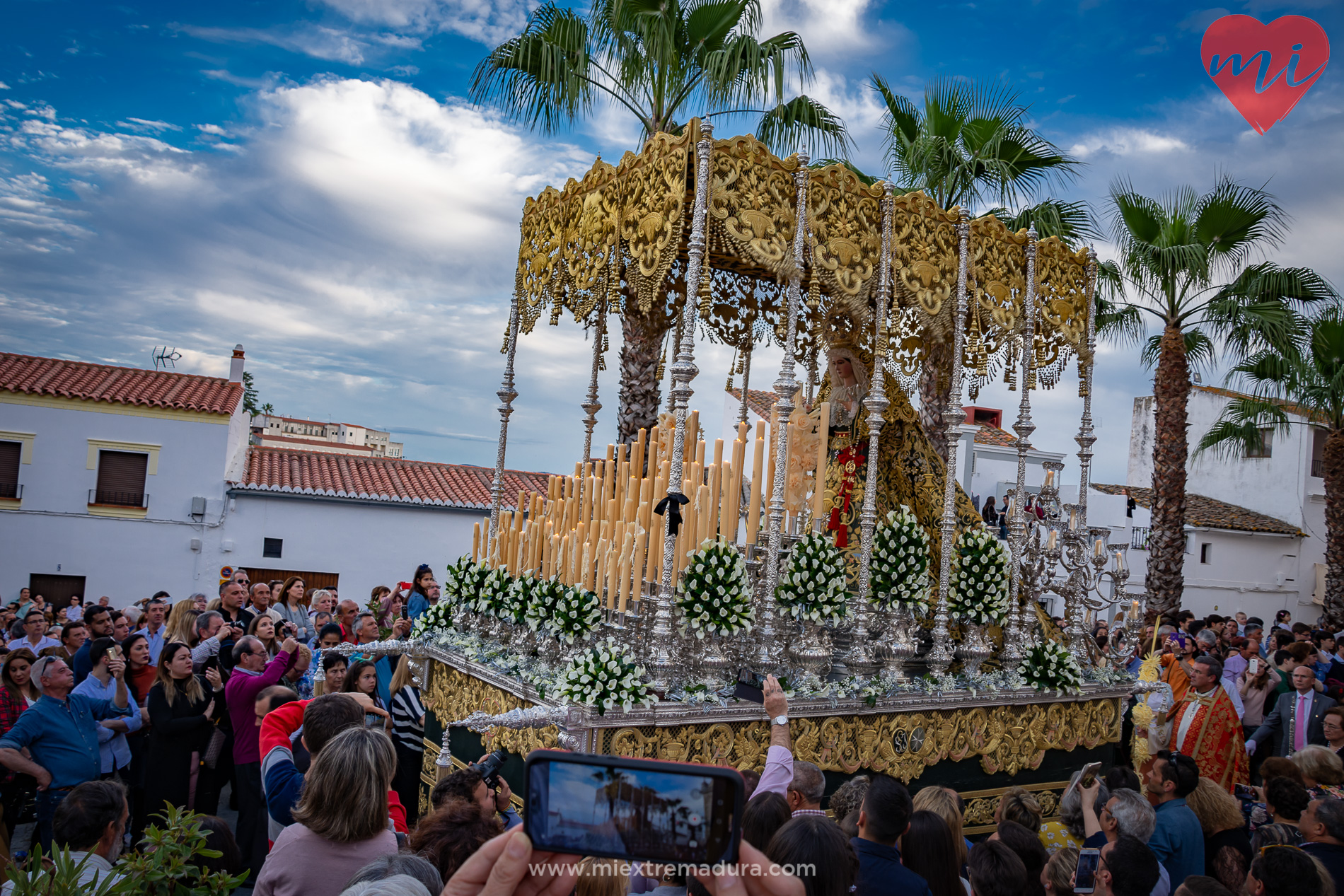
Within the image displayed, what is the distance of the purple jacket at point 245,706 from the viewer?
231 inches

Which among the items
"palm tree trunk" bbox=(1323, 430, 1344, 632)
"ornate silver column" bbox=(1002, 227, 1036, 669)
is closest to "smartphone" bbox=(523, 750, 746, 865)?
"ornate silver column" bbox=(1002, 227, 1036, 669)

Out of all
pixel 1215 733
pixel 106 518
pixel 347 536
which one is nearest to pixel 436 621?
pixel 1215 733

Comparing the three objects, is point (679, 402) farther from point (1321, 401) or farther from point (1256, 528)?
point (1256, 528)

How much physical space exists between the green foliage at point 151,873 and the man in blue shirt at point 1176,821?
4.23 m

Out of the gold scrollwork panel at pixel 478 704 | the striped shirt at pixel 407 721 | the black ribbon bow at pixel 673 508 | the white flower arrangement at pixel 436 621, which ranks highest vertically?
the black ribbon bow at pixel 673 508

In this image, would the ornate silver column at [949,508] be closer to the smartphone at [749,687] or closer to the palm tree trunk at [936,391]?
the palm tree trunk at [936,391]

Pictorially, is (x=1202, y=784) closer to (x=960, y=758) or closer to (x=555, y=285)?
(x=960, y=758)

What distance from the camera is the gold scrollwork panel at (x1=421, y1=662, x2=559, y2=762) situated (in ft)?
20.3

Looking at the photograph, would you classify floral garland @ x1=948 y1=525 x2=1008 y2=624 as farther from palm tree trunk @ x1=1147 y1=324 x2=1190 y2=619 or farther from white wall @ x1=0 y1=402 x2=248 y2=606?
white wall @ x1=0 y1=402 x2=248 y2=606

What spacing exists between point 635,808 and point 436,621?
276 inches

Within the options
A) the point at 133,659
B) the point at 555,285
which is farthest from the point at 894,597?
the point at 133,659

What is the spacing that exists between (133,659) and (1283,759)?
788cm

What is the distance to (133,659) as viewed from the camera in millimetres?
6992

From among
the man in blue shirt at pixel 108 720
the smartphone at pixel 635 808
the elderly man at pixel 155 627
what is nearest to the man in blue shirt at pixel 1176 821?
the smartphone at pixel 635 808
